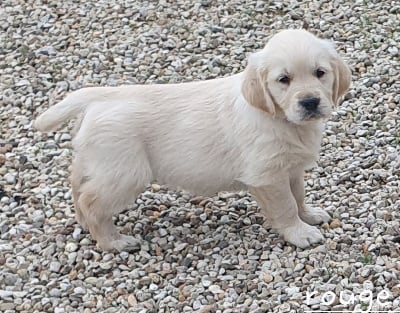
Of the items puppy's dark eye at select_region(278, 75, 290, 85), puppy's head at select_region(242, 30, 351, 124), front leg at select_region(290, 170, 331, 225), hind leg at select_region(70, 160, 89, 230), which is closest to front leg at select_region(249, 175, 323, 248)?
front leg at select_region(290, 170, 331, 225)

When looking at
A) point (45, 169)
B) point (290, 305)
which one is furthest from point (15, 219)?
point (290, 305)

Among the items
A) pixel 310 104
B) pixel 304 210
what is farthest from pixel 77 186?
pixel 310 104

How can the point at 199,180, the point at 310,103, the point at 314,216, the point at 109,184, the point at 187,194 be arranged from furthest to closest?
the point at 187,194 → the point at 314,216 → the point at 199,180 → the point at 109,184 → the point at 310,103

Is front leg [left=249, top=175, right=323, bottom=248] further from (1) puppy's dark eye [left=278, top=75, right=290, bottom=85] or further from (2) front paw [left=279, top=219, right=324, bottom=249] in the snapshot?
(1) puppy's dark eye [left=278, top=75, right=290, bottom=85]

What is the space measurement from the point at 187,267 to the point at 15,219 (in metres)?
0.98

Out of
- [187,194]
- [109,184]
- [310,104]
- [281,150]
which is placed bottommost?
[187,194]

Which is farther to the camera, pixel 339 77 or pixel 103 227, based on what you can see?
pixel 103 227

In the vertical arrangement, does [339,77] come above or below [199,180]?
above

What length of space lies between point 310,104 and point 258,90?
0.25 meters

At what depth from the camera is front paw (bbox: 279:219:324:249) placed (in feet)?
14.1

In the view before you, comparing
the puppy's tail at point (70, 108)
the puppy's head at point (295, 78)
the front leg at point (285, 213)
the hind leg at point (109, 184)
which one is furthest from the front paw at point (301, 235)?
the puppy's tail at point (70, 108)

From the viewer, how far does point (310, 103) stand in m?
3.91

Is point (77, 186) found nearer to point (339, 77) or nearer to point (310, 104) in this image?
point (310, 104)

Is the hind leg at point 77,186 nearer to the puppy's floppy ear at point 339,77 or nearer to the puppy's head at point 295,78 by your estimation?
the puppy's head at point 295,78
